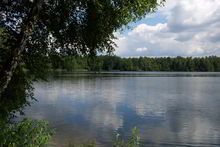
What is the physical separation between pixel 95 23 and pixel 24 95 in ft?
12.2

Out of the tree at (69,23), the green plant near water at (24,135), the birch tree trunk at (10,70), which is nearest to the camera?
the green plant near water at (24,135)

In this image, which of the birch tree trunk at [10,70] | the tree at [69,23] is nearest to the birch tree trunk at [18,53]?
the birch tree trunk at [10,70]

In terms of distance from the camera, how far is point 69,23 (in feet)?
26.3

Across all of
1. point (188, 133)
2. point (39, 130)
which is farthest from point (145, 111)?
point (39, 130)

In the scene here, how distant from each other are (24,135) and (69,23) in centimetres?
420

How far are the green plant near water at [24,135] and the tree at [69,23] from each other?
2809 mm

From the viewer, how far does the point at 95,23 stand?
775cm

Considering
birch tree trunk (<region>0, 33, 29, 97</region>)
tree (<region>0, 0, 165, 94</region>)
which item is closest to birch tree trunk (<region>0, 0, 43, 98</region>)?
birch tree trunk (<region>0, 33, 29, 97</region>)

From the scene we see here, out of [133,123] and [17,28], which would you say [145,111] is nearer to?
[133,123]

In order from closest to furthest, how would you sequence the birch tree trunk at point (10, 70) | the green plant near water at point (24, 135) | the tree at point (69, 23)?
the green plant near water at point (24, 135), the birch tree trunk at point (10, 70), the tree at point (69, 23)

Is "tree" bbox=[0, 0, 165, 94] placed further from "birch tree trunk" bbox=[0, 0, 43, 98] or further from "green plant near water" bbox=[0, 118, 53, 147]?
"green plant near water" bbox=[0, 118, 53, 147]

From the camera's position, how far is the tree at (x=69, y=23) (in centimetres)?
751

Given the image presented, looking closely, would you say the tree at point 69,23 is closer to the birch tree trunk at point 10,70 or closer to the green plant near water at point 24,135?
the birch tree trunk at point 10,70

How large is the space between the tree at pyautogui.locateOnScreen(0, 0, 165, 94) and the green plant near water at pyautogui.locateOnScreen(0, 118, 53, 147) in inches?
111
